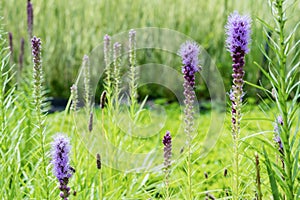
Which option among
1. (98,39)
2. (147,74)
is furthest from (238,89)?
(98,39)

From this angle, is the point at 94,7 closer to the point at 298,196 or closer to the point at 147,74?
the point at 147,74

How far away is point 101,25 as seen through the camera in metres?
8.61

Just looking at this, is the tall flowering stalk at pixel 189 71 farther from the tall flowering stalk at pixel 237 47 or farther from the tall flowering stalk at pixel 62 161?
the tall flowering stalk at pixel 62 161

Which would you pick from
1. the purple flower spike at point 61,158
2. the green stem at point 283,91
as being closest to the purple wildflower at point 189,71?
the green stem at point 283,91

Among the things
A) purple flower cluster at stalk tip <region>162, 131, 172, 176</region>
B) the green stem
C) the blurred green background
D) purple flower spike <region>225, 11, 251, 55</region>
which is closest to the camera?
the green stem

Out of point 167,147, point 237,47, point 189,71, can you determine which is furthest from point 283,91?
point 167,147

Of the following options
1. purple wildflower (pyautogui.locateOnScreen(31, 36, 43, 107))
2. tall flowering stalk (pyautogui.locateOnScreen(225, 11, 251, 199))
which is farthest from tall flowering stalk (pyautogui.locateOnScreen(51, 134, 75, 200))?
tall flowering stalk (pyautogui.locateOnScreen(225, 11, 251, 199))

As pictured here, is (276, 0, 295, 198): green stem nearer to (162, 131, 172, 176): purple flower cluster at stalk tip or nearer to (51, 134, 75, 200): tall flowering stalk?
(162, 131, 172, 176): purple flower cluster at stalk tip

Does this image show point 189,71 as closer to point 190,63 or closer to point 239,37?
point 190,63

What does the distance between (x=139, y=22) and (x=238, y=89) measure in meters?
7.11

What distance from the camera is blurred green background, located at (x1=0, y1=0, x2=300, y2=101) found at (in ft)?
28.1

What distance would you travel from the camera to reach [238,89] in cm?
183

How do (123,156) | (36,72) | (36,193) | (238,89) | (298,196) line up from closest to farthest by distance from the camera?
(298,196), (238,89), (36,72), (36,193), (123,156)

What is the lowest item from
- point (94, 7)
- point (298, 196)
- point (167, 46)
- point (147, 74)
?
point (298, 196)
